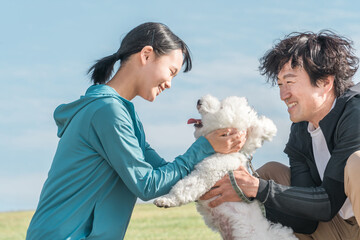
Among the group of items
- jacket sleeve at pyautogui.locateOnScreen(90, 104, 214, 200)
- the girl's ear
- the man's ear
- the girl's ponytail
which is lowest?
jacket sleeve at pyautogui.locateOnScreen(90, 104, 214, 200)

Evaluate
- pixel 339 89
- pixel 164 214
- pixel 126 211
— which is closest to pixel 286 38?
pixel 339 89

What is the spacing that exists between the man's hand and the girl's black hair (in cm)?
88

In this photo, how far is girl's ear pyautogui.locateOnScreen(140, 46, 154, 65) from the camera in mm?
3172

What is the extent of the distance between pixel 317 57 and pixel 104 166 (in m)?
1.73

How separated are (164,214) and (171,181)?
24.1ft

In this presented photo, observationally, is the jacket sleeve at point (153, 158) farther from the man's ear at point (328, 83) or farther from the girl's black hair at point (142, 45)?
the man's ear at point (328, 83)

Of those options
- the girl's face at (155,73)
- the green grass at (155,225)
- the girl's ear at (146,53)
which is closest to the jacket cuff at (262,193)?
the girl's face at (155,73)

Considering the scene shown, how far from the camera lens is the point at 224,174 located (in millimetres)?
3121

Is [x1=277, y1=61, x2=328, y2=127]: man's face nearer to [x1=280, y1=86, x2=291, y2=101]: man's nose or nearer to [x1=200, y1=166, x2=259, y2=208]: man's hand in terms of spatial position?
[x1=280, y1=86, x2=291, y2=101]: man's nose

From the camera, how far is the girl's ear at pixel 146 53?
3.17m

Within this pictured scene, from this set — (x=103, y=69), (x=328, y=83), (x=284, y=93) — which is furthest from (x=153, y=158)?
(x=328, y=83)

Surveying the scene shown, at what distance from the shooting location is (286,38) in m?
3.81

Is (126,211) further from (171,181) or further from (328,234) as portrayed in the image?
(328,234)

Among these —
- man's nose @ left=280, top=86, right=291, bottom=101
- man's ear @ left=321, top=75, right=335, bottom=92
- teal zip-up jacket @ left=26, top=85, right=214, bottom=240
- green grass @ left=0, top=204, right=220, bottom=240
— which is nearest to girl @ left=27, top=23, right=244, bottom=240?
teal zip-up jacket @ left=26, top=85, right=214, bottom=240
